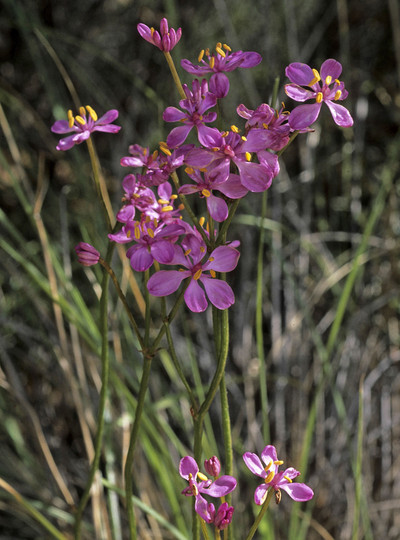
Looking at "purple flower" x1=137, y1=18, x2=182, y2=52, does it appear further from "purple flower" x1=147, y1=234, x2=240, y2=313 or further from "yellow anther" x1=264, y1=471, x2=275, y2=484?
"yellow anther" x1=264, y1=471, x2=275, y2=484

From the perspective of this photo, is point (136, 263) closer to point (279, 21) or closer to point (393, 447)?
point (393, 447)

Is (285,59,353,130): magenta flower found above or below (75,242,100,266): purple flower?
above

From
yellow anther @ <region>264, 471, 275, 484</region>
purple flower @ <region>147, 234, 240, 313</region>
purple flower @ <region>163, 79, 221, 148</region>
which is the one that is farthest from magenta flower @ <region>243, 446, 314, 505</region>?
purple flower @ <region>163, 79, 221, 148</region>

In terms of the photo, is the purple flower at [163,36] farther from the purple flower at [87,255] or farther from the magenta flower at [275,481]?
the magenta flower at [275,481]


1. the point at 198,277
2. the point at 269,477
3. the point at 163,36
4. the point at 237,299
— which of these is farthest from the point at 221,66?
the point at 237,299

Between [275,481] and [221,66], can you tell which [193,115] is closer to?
[221,66]

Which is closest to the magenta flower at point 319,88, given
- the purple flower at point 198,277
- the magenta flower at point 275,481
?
the purple flower at point 198,277
